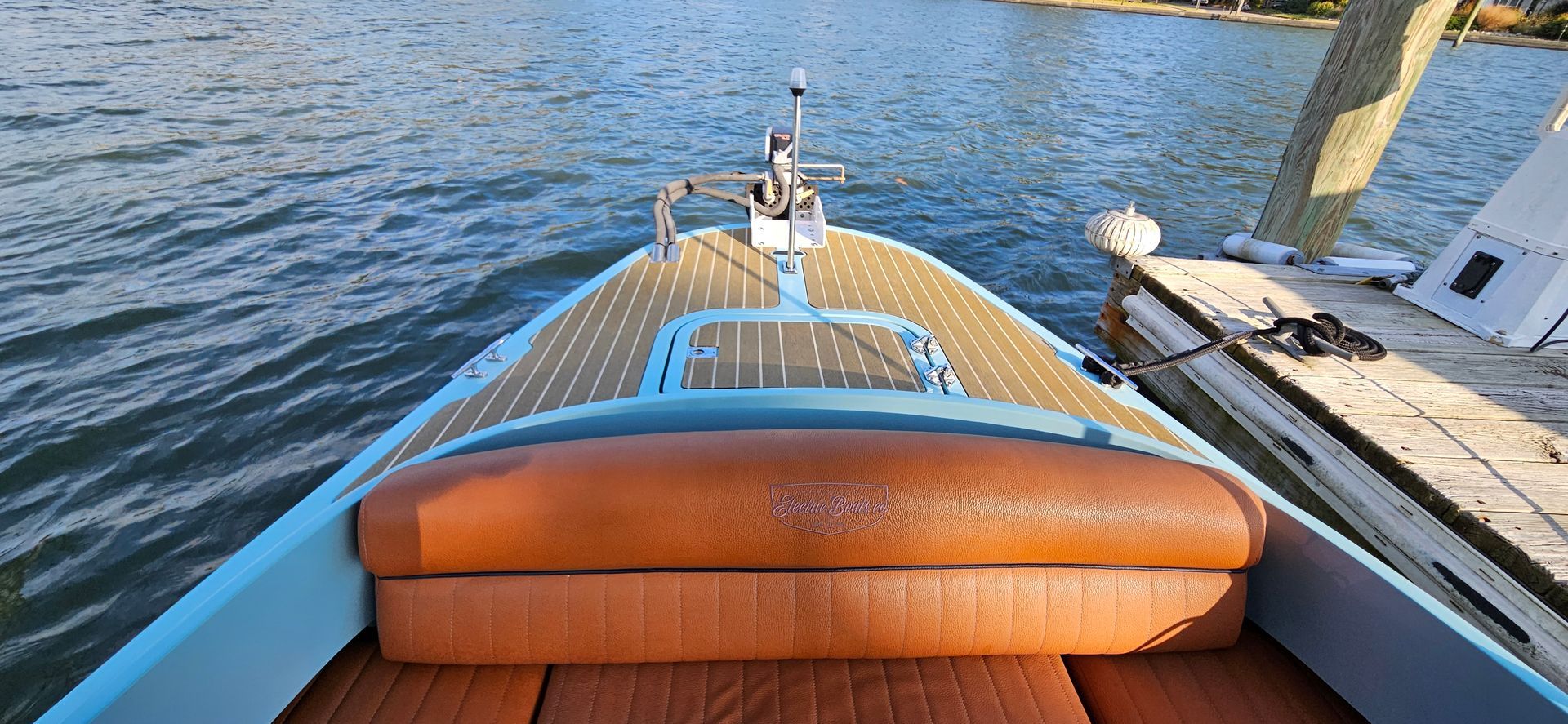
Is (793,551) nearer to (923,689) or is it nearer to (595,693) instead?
(923,689)

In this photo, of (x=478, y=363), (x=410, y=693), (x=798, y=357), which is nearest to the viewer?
(x=410, y=693)

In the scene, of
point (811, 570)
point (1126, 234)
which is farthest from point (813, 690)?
point (1126, 234)

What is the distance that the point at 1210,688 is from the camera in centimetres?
167

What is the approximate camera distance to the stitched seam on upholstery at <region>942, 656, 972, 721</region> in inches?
61.7

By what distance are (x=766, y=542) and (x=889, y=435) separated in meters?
0.43

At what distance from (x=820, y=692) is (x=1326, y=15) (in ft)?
143

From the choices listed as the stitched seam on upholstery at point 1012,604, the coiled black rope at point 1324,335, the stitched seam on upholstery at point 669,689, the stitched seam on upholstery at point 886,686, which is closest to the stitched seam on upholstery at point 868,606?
the stitched seam on upholstery at point 886,686

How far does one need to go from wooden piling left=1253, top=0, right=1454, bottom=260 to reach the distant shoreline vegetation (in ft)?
94.7

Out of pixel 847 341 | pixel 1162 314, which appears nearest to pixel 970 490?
pixel 847 341

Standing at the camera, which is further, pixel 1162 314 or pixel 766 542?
pixel 1162 314

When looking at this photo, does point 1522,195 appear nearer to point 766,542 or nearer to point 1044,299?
point 1044,299

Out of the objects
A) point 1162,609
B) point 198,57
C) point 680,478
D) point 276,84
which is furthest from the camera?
point 198,57

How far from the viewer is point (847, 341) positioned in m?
3.04

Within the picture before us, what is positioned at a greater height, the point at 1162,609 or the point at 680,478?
the point at 680,478
